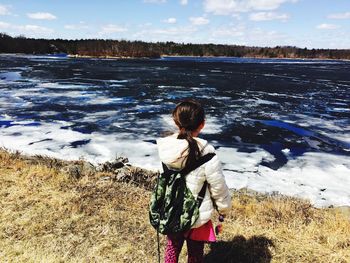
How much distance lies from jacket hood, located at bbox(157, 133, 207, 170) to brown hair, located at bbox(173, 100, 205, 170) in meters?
0.04

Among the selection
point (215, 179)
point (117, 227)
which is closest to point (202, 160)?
point (215, 179)

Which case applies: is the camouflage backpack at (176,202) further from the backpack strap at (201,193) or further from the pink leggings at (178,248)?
the pink leggings at (178,248)

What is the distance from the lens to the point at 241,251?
12.9 ft

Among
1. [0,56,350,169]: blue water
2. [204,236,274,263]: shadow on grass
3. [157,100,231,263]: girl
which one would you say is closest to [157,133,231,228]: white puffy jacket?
[157,100,231,263]: girl

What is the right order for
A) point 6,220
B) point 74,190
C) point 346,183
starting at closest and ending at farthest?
point 6,220, point 74,190, point 346,183

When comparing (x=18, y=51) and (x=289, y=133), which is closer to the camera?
(x=289, y=133)

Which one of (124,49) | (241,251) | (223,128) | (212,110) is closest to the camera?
(241,251)

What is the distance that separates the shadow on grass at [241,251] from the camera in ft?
12.5

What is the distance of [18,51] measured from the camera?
65938 mm

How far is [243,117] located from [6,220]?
32.6 feet

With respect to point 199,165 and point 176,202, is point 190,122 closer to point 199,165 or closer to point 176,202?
point 199,165

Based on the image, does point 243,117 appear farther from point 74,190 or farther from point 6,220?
point 6,220

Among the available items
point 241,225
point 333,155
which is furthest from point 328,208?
point 333,155

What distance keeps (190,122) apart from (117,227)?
7.37 feet
